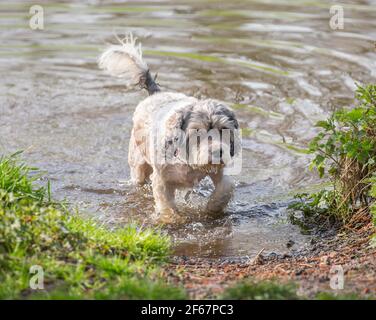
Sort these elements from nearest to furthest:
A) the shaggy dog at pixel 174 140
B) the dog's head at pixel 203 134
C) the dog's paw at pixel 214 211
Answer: the dog's head at pixel 203 134 < the shaggy dog at pixel 174 140 < the dog's paw at pixel 214 211

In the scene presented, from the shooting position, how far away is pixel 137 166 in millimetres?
9695

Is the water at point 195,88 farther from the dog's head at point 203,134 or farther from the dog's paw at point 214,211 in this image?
the dog's head at point 203,134

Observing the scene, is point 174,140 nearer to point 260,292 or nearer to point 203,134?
point 203,134

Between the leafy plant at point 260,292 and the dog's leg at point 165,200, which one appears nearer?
the leafy plant at point 260,292

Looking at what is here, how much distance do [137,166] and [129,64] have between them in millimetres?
1308

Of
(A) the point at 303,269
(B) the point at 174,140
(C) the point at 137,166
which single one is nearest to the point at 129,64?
(C) the point at 137,166

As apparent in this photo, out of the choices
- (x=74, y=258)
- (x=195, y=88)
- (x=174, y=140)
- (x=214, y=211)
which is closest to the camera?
(x=74, y=258)

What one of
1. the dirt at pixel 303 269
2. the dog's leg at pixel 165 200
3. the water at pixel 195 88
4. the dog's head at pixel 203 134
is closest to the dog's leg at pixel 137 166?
the water at pixel 195 88

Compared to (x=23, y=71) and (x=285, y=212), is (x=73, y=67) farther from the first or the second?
(x=285, y=212)

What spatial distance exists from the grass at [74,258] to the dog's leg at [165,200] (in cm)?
174

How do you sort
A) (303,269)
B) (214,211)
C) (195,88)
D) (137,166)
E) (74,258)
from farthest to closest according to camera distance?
(195,88), (137,166), (214,211), (303,269), (74,258)

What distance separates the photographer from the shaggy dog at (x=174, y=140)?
7660mm

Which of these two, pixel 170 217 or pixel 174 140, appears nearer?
pixel 174 140
